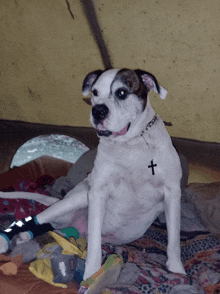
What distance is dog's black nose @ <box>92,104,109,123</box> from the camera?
156cm

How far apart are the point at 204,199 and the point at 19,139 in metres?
2.60

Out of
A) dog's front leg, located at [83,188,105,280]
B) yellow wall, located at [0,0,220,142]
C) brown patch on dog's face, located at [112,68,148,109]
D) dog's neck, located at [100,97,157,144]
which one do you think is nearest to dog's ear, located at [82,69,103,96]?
brown patch on dog's face, located at [112,68,148,109]

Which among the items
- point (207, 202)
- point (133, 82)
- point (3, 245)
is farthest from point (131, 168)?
point (3, 245)

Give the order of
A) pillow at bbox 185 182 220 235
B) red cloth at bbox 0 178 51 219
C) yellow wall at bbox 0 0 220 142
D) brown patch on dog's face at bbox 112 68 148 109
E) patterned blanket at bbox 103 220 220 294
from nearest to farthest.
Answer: patterned blanket at bbox 103 220 220 294 → brown patch on dog's face at bbox 112 68 148 109 → pillow at bbox 185 182 220 235 → red cloth at bbox 0 178 51 219 → yellow wall at bbox 0 0 220 142

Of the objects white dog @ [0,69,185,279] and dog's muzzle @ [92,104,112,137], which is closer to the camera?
dog's muzzle @ [92,104,112,137]

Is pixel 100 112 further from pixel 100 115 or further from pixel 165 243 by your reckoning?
pixel 165 243

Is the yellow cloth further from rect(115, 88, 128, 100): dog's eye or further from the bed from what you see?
rect(115, 88, 128, 100): dog's eye

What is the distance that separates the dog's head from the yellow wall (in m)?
0.94

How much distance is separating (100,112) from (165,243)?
1077 millimetres

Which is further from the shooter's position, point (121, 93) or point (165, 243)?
point (165, 243)

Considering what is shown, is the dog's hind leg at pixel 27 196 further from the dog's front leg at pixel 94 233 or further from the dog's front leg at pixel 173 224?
the dog's front leg at pixel 173 224

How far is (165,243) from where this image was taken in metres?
2.04

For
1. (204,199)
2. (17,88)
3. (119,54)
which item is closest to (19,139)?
(17,88)

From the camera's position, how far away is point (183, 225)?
2.11 metres
